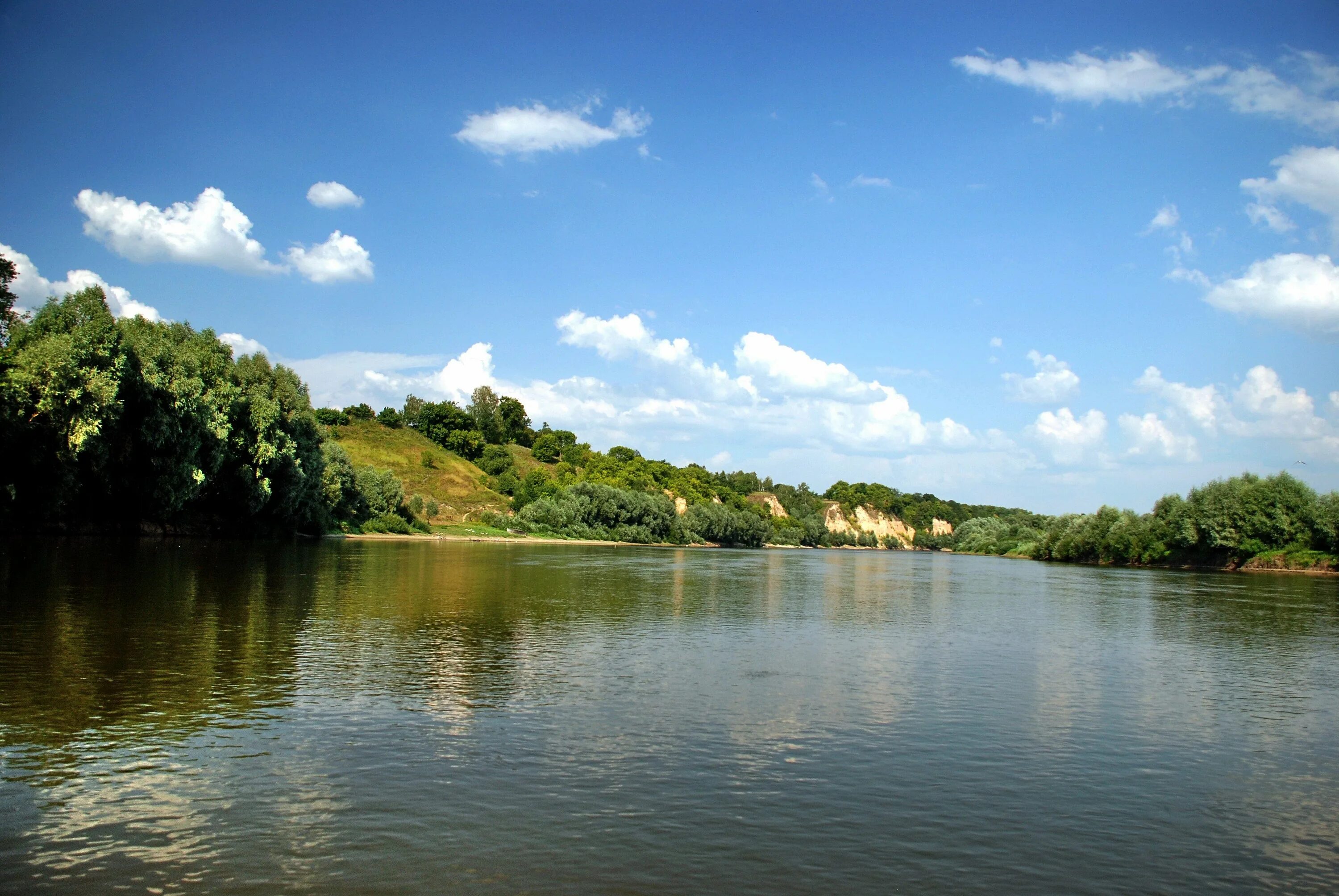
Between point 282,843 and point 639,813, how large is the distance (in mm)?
3564

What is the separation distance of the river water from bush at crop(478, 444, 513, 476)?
153 metres

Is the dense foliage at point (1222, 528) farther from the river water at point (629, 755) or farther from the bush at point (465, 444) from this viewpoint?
the bush at point (465, 444)

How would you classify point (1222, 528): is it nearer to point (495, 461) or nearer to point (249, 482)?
point (249, 482)

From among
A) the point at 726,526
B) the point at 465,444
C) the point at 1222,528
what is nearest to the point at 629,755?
the point at 1222,528

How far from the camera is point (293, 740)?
38.3 ft

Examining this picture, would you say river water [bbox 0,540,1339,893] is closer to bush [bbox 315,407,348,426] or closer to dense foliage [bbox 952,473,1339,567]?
dense foliage [bbox 952,473,1339,567]

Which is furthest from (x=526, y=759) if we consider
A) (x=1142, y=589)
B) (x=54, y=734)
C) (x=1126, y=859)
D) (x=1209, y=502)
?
(x=1209, y=502)

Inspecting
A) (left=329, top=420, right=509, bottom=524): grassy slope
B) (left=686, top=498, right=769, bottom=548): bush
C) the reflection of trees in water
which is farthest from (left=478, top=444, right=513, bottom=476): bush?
the reflection of trees in water

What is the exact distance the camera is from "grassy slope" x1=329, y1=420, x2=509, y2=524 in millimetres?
148625

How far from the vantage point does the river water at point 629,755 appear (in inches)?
324

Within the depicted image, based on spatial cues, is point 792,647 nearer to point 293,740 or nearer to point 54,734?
point 293,740

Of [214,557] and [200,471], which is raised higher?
[200,471]

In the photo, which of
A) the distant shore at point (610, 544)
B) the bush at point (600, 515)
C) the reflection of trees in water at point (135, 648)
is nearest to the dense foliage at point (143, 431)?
the reflection of trees in water at point (135, 648)

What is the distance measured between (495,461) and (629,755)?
173 m
